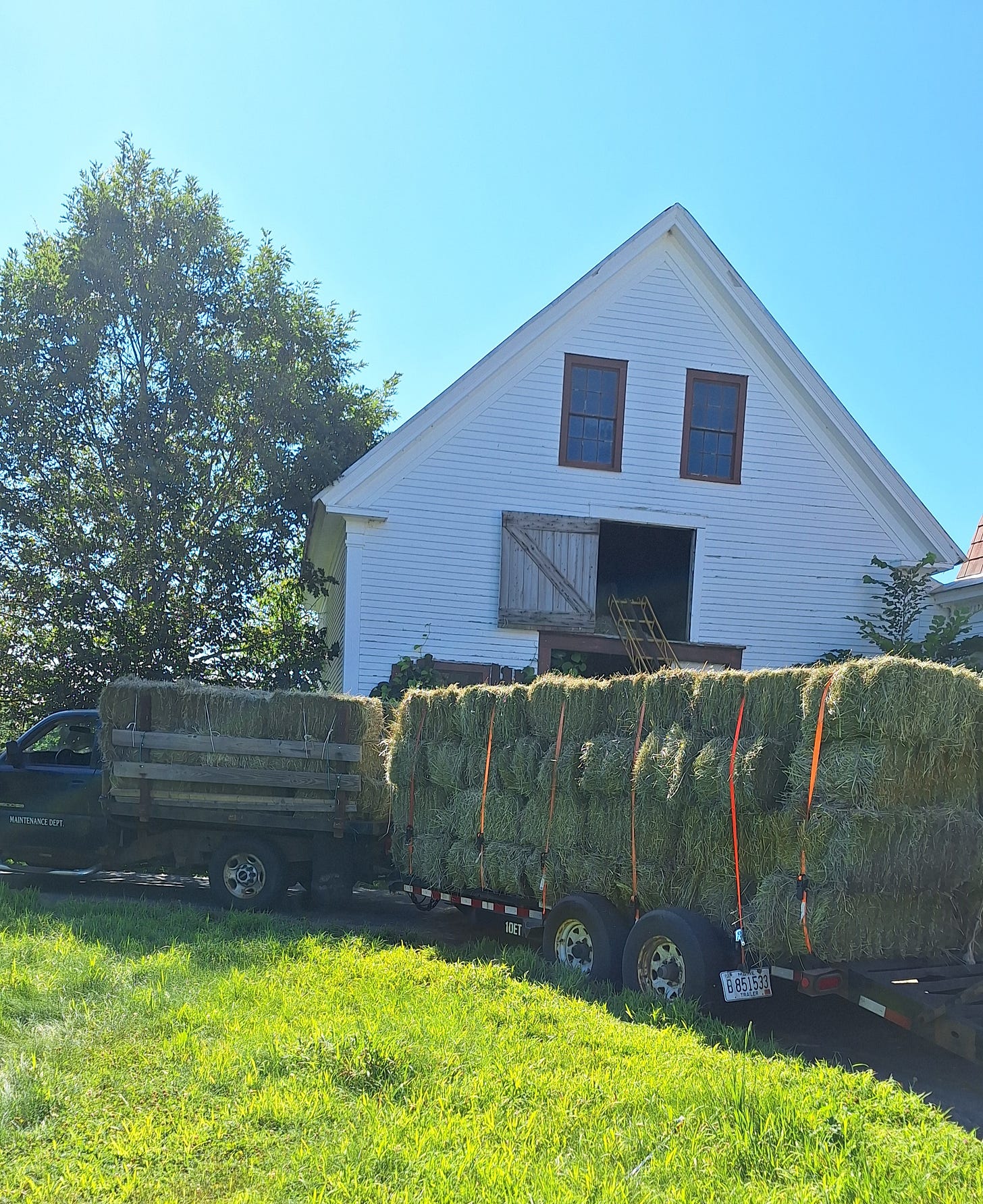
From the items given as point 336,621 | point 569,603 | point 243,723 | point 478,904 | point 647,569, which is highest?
point 647,569

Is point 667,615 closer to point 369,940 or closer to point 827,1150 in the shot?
point 369,940

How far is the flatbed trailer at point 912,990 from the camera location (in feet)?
18.5

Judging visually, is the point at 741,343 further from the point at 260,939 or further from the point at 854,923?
the point at 854,923

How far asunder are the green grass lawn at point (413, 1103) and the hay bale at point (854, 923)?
2.01ft

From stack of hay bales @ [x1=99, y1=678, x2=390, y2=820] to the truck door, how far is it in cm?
67

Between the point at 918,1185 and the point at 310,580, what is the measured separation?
15904mm

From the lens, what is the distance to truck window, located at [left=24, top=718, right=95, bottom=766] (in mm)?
11695

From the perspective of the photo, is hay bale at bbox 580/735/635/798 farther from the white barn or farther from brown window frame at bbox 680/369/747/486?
brown window frame at bbox 680/369/747/486

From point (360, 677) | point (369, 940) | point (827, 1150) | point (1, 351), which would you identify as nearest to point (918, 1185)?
point (827, 1150)

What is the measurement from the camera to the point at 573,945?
26.6ft

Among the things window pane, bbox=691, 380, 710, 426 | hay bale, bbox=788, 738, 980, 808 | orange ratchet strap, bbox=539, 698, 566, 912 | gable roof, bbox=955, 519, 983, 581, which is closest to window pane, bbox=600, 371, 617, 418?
window pane, bbox=691, 380, 710, 426

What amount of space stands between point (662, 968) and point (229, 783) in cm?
536

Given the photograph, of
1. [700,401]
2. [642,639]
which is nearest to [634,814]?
[642,639]

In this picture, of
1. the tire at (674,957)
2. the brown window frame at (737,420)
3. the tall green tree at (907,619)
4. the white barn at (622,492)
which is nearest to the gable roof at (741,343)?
the white barn at (622,492)
